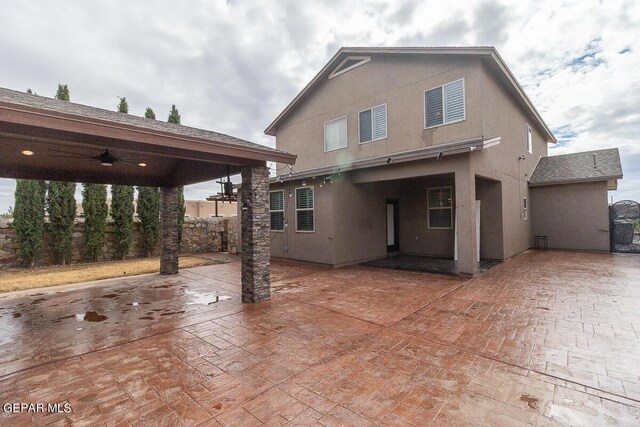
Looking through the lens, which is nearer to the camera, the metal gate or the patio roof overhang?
the patio roof overhang

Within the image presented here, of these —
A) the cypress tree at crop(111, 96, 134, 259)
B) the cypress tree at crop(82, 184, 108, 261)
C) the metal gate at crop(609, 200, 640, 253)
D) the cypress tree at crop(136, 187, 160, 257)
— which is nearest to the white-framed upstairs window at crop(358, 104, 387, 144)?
the metal gate at crop(609, 200, 640, 253)

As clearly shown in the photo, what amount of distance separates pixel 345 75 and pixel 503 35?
5.76 m

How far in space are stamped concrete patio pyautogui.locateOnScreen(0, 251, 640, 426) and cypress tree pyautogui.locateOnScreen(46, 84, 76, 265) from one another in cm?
522

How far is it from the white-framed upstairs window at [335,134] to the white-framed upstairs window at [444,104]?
345cm

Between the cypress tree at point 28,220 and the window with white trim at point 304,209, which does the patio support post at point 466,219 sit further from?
the cypress tree at point 28,220

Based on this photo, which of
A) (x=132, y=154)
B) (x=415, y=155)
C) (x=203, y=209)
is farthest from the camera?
(x=203, y=209)

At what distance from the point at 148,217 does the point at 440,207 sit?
1301 cm

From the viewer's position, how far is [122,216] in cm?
1239

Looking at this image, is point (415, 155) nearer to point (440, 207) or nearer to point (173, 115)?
point (440, 207)

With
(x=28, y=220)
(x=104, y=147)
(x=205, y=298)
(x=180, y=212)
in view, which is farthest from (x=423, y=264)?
(x=28, y=220)

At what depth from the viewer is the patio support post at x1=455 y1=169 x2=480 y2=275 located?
7.27 meters

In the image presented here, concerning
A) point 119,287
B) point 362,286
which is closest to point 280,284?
point 362,286

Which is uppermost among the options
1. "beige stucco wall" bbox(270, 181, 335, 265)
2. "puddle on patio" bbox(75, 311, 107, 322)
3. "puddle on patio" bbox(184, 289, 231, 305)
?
"beige stucco wall" bbox(270, 181, 335, 265)

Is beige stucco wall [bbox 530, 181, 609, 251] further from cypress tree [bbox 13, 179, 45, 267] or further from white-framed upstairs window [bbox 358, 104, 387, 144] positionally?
cypress tree [bbox 13, 179, 45, 267]
